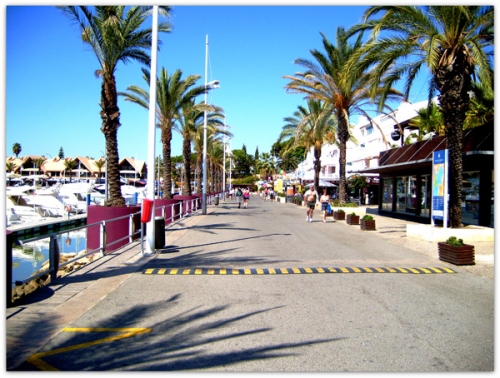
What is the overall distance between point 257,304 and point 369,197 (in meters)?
39.3

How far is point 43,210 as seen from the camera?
34312mm

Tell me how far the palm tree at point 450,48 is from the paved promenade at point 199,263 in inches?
124

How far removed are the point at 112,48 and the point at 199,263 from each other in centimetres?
924

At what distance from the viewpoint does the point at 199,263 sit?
11.0 m

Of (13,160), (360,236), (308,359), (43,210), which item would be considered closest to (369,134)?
(43,210)

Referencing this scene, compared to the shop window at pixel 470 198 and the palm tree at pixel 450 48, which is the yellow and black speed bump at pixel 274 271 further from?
Result: the shop window at pixel 470 198

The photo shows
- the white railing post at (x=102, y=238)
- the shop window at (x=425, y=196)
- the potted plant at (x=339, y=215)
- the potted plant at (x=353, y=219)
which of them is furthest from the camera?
the potted plant at (x=339, y=215)

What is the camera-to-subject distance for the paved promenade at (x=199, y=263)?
6.12m

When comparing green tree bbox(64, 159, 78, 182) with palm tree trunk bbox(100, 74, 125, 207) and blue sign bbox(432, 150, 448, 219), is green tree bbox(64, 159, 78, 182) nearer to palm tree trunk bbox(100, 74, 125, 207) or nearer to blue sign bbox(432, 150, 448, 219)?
palm tree trunk bbox(100, 74, 125, 207)

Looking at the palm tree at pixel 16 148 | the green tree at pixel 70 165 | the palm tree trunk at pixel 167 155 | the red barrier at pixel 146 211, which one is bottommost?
the red barrier at pixel 146 211

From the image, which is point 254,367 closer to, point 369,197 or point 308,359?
point 308,359

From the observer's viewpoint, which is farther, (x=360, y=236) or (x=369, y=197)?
(x=369, y=197)

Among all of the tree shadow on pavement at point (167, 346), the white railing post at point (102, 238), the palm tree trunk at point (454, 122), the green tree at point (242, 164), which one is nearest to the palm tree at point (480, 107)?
the palm tree trunk at point (454, 122)

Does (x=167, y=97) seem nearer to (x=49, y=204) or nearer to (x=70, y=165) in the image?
(x=49, y=204)
